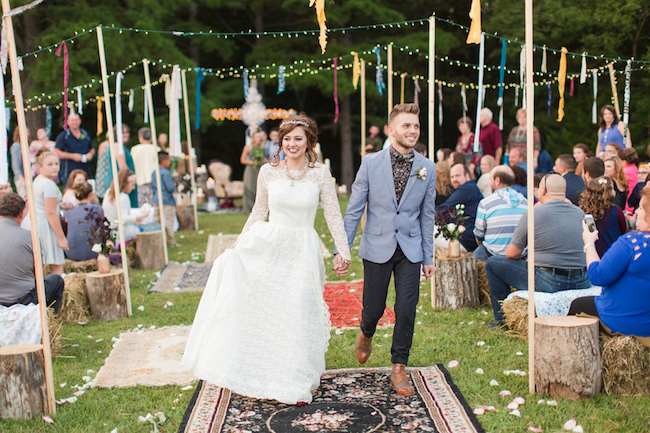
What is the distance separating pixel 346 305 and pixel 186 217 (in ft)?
22.0

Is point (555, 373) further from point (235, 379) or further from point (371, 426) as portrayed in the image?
point (235, 379)

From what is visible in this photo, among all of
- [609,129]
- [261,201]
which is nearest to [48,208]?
[261,201]

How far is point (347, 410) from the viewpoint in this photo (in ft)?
11.7

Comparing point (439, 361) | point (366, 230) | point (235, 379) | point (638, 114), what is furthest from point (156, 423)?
point (638, 114)

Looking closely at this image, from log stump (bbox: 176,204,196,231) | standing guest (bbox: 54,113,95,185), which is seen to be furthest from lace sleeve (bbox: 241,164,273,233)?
log stump (bbox: 176,204,196,231)

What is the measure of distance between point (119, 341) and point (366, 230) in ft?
8.04

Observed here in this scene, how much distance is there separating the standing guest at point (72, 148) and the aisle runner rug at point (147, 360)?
183 inches

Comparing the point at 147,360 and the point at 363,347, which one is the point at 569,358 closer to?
the point at 363,347

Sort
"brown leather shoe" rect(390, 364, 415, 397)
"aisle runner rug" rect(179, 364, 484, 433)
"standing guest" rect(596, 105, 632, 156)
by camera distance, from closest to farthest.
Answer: "aisle runner rug" rect(179, 364, 484, 433) → "brown leather shoe" rect(390, 364, 415, 397) → "standing guest" rect(596, 105, 632, 156)

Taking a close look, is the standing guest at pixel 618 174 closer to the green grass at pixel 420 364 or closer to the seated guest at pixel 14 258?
the green grass at pixel 420 364

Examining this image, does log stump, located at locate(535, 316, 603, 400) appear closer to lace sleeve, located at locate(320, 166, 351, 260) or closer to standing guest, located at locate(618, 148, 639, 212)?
lace sleeve, located at locate(320, 166, 351, 260)

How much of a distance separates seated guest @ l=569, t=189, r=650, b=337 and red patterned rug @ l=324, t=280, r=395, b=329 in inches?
78.6

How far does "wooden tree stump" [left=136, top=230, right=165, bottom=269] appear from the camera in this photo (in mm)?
8344

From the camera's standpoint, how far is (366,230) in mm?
3945
